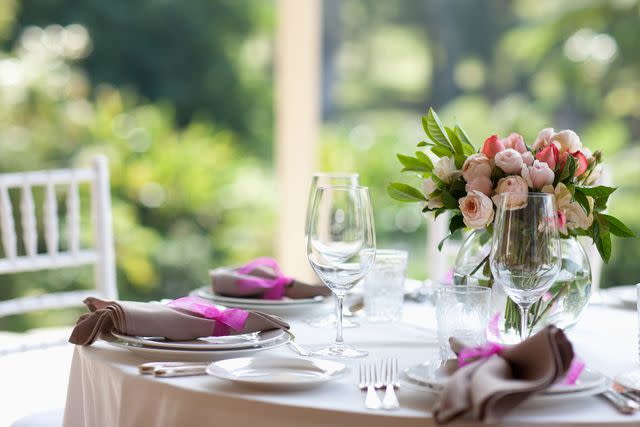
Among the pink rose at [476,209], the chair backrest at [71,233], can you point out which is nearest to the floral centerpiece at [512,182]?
the pink rose at [476,209]

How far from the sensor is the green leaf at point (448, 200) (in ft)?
4.45

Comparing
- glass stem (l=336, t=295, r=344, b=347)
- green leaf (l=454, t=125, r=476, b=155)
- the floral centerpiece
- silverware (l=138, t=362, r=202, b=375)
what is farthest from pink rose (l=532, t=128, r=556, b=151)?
silverware (l=138, t=362, r=202, b=375)

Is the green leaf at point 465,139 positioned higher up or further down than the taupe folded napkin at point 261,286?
higher up

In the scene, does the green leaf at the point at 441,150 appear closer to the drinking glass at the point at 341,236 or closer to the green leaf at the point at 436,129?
the green leaf at the point at 436,129

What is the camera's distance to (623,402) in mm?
988

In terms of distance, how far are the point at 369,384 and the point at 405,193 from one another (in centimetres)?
46

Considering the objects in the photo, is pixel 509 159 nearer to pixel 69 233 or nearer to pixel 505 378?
pixel 505 378

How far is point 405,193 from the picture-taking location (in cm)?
142

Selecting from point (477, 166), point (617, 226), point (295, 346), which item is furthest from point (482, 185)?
point (295, 346)

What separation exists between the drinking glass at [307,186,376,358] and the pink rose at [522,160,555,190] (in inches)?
9.8

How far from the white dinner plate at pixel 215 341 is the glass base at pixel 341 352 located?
0.07m

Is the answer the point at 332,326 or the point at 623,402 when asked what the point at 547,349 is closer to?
the point at 623,402

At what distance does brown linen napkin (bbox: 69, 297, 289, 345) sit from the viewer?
1.22m

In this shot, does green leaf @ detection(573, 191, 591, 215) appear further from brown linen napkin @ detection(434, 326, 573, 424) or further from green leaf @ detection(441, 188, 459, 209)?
brown linen napkin @ detection(434, 326, 573, 424)
